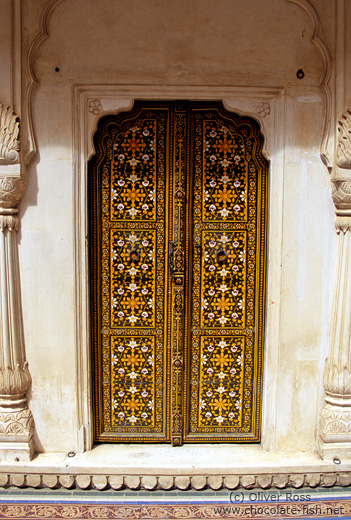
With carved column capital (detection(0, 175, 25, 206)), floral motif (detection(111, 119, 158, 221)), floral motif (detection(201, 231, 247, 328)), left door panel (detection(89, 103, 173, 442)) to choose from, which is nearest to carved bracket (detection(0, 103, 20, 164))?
carved column capital (detection(0, 175, 25, 206))

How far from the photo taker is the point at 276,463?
3143 mm

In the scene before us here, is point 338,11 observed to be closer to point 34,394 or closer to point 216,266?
point 216,266

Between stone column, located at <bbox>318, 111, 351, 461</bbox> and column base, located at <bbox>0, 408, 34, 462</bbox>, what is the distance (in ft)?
6.34

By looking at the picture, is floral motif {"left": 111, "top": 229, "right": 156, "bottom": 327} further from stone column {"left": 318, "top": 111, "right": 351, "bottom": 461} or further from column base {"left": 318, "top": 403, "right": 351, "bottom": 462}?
column base {"left": 318, "top": 403, "right": 351, "bottom": 462}

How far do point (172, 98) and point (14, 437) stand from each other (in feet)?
7.86

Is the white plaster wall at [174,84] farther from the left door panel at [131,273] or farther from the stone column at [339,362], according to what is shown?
the left door panel at [131,273]

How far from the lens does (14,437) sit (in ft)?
10.2

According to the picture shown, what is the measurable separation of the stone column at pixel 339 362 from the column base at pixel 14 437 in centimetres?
193

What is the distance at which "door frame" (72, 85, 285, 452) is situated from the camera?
3010mm

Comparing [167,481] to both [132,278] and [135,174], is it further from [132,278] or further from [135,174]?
[135,174]

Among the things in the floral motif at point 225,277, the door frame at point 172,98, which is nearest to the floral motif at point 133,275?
the door frame at point 172,98

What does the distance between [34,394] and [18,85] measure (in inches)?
77.8

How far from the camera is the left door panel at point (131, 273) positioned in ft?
10.3

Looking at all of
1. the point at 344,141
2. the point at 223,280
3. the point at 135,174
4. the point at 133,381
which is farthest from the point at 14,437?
the point at 344,141
